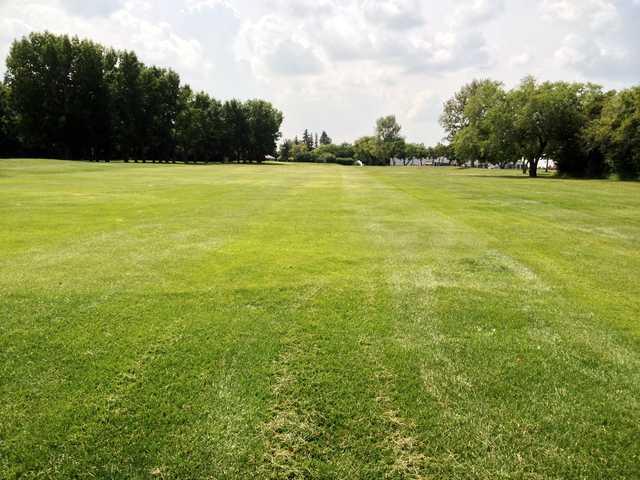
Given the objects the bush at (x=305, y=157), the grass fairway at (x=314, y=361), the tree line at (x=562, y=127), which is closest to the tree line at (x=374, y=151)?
the bush at (x=305, y=157)

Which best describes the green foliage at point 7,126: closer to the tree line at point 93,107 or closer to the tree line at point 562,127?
the tree line at point 93,107

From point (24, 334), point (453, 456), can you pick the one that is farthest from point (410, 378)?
point (24, 334)

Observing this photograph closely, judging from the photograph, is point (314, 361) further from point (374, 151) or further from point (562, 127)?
point (374, 151)

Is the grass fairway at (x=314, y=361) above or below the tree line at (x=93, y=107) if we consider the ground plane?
below

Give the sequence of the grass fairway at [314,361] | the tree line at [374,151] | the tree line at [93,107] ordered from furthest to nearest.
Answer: the tree line at [374,151] → the tree line at [93,107] → the grass fairway at [314,361]

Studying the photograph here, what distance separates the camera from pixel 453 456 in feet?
10.3

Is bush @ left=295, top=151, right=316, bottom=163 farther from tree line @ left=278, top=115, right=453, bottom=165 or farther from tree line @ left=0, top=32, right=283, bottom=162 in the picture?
tree line @ left=0, top=32, right=283, bottom=162

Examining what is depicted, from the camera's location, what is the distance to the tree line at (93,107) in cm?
6156

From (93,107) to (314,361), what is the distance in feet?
247

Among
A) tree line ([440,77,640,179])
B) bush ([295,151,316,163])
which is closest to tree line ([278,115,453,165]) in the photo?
bush ([295,151,316,163])

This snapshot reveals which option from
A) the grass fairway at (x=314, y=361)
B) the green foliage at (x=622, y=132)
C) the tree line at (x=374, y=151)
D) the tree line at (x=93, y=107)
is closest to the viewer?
the grass fairway at (x=314, y=361)

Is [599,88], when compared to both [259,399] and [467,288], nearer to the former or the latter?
[467,288]

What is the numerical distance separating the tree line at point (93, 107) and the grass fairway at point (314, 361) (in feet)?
217

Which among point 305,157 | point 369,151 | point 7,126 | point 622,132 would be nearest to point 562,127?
point 622,132
